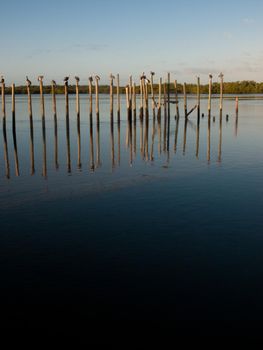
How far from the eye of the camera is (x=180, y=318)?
313 inches

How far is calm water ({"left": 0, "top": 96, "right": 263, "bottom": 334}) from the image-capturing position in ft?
27.0

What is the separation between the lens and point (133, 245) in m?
11.6

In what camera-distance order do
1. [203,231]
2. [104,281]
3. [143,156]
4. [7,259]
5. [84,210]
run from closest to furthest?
[104,281] → [7,259] → [203,231] → [84,210] → [143,156]

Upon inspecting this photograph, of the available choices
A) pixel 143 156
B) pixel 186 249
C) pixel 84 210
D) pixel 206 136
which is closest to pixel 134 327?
pixel 186 249

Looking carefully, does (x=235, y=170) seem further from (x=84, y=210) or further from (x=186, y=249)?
(x=186, y=249)

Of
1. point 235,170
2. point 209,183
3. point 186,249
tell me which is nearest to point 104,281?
point 186,249

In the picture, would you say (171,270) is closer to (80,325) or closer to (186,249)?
(186,249)

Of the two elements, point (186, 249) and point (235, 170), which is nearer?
point (186, 249)

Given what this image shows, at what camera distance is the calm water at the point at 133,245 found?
8234mm

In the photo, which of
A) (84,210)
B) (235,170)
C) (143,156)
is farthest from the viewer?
(143,156)

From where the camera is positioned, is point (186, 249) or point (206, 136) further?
point (206, 136)

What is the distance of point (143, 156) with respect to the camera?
1103 inches

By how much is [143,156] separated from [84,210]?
44.5 feet

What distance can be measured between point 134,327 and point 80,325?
1005 millimetres
